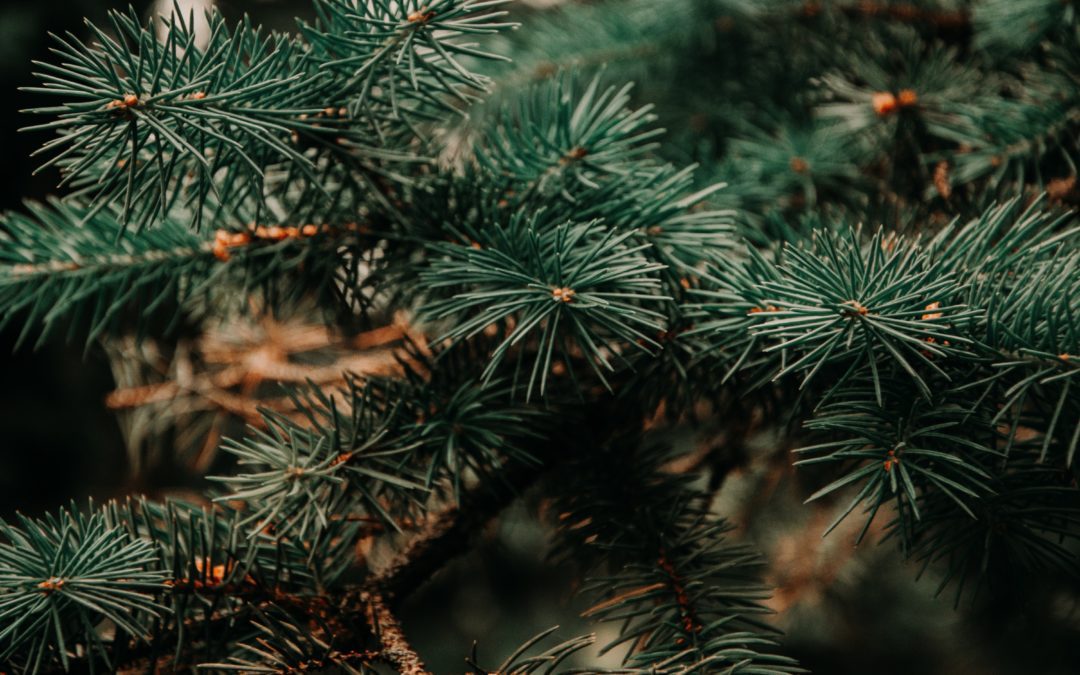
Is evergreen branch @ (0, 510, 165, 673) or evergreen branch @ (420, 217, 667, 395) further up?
evergreen branch @ (420, 217, 667, 395)

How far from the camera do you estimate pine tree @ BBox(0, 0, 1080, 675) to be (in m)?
0.30

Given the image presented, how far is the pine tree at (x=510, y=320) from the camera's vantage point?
30cm

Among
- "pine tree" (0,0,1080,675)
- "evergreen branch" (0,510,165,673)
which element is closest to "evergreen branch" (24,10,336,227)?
"pine tree" (0,0,1080,675)

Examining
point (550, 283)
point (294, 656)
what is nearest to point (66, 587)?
point (294, 656)

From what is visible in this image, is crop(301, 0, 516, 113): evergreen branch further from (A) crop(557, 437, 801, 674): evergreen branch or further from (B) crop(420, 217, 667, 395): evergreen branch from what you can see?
(A) crop(557, 437, 801, 674): evergreen branch

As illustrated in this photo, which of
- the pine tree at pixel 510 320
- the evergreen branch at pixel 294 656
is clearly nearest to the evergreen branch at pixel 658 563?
the pine tree at pixel 510 320

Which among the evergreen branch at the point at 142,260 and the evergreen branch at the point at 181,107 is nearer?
the evergreen branch at the point at 181,107

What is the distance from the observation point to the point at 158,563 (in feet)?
1.12

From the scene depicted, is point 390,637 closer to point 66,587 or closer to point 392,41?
point 66,587

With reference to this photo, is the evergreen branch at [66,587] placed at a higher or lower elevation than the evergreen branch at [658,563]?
higher

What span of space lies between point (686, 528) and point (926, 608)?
0.68 meters

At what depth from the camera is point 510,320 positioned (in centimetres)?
41

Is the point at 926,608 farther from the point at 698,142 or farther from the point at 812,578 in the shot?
the point at 698,142

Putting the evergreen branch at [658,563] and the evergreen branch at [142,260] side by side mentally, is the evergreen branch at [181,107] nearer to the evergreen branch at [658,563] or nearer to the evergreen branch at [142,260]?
the evergreen branch at [142,260]
